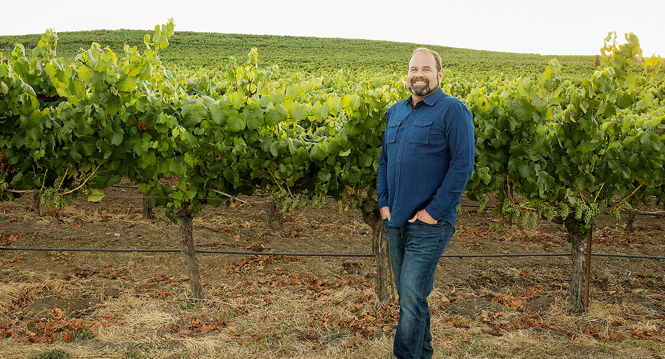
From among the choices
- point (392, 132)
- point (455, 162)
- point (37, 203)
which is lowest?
point (37, 203)

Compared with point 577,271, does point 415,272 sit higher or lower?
higher

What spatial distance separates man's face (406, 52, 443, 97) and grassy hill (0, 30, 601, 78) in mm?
33164

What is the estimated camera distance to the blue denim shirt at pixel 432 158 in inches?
104

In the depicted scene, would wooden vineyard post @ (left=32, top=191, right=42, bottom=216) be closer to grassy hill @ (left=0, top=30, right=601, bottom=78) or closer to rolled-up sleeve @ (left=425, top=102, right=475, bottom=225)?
rolled-up sleeve @ (left=425, top=102, right=475, bottom=225)

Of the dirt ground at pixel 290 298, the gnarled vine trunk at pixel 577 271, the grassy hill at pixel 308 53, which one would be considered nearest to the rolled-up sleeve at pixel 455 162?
the dirt ground at pixel 290 298

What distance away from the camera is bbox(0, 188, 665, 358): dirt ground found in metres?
3.93

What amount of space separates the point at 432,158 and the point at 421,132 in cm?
16

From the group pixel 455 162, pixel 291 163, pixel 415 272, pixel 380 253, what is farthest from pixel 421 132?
pixel 380 253

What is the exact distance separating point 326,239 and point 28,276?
13.2ft

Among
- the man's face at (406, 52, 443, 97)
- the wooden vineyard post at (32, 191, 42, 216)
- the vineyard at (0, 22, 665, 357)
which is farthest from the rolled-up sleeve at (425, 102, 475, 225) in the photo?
the wooden vineyard post at (32, 191, 42, 216)

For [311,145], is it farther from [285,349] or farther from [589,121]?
[589,121]

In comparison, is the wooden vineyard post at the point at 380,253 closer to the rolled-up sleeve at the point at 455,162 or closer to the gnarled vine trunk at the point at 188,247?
the gnarled vine trunk at the point at 188,247

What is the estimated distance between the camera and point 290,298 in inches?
199

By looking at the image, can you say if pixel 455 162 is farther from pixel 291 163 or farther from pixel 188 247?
pixel 188 247
